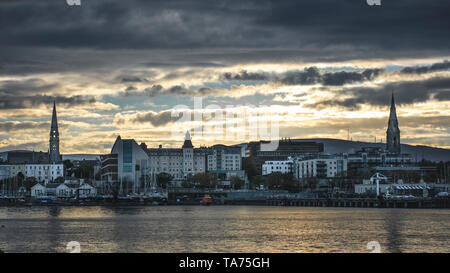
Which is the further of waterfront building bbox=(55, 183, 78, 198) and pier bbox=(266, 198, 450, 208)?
waterfront building bbox=(55, 183, 78, 198)

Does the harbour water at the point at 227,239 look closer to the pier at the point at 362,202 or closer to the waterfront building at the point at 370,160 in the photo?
the pier at the point at 362,202

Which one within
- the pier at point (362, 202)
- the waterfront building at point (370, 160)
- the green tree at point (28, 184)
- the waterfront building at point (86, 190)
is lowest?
the pier at point (362, 202)

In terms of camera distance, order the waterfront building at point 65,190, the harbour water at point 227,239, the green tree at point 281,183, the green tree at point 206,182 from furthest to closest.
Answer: the green tree at point 206,182, the green tree at point 281,183, the waterfront building at point 65,190, the harbour water at point 227,239

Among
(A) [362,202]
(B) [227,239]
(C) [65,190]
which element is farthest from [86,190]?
(B) [227,239]

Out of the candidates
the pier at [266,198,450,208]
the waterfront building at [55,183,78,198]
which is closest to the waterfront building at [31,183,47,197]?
the waterfront building at [55,183,78,198]

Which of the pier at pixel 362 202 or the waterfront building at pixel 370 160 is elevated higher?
the waterfront building at pixel 370 160

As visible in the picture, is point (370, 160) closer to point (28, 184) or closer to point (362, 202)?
point (362, 202)

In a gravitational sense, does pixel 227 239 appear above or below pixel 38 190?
below

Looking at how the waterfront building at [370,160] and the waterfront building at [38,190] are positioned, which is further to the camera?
the waterfront building at [370,160]

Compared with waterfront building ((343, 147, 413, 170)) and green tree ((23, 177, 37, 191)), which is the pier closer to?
waterfront building ((343, 147, 413, 170))

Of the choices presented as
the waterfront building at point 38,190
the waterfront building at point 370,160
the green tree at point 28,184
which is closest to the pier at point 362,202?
the waterfront building at point 370,160

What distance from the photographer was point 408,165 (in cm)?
19050
